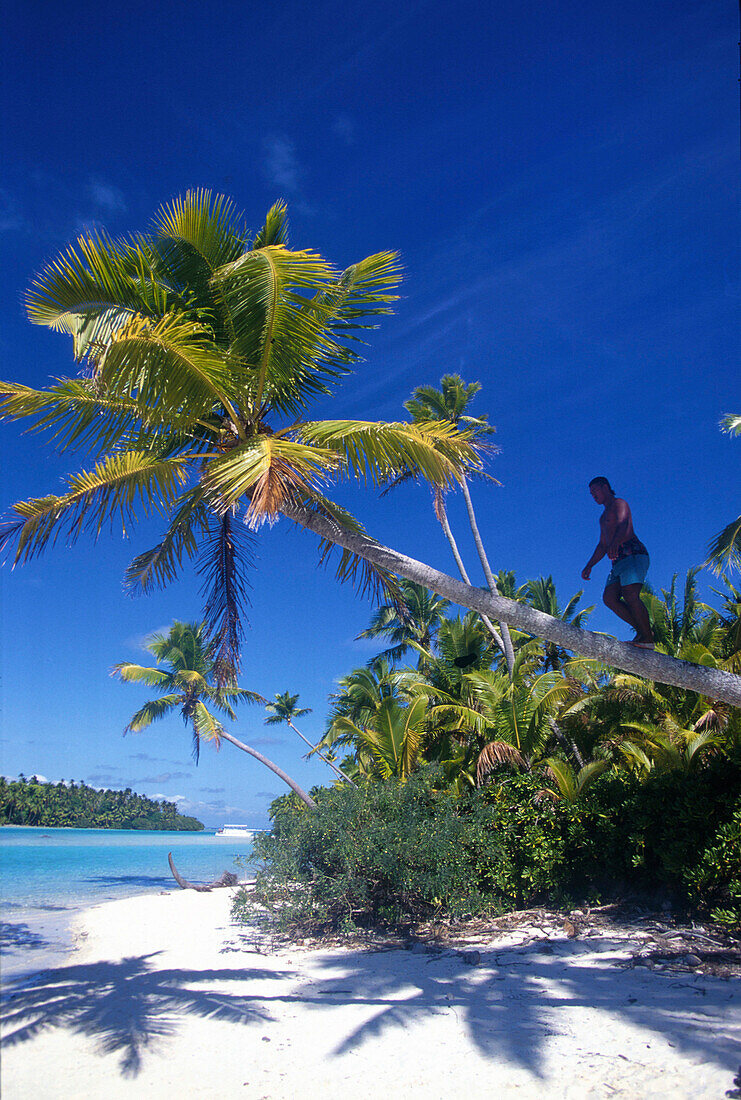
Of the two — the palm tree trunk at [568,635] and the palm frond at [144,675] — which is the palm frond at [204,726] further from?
the palm tree trunk at [568,635]

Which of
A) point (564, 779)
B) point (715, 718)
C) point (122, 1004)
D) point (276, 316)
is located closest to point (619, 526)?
point (276, 316)

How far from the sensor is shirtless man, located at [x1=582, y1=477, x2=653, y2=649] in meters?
5.39

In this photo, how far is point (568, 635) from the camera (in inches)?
201

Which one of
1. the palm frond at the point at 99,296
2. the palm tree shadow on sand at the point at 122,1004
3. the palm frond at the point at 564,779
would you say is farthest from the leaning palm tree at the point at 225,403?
the palm frond at the point at 564,779

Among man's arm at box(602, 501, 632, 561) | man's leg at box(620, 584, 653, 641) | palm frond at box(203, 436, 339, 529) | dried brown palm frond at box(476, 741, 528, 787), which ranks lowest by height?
dried brown palm frond at box(476, 741, 528, 787)

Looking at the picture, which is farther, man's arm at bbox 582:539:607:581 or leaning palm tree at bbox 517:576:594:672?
leaning palm tree at bbox 517:576:594:672

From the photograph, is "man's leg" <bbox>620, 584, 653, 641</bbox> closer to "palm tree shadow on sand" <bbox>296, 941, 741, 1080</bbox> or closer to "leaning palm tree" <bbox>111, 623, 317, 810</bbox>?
"palm tree shadow on sand" <bbox>296, 941, 741, 1080</bbox>

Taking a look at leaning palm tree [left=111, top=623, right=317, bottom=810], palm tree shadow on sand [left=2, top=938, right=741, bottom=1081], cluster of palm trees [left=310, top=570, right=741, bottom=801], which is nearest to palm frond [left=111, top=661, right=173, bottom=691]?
leaning palm tree [left=111, top=623, right=317, bottom=810]

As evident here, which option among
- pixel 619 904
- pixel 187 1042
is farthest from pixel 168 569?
pixel 619 904

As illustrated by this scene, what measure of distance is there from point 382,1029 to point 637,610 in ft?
13.8

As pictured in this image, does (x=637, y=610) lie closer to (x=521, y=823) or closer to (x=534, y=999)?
(x=534, y=999)

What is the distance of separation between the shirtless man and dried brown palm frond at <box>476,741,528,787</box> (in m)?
7.07

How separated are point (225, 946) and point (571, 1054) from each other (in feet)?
21.8

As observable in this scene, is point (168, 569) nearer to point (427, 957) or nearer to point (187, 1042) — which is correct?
point (187, 1042)
